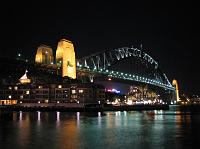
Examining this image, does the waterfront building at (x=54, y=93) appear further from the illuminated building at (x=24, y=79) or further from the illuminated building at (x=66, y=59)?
the illuminated building at (x=66, y=59)

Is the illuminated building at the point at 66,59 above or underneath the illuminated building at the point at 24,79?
above

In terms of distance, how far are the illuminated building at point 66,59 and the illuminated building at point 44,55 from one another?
6.65 metres

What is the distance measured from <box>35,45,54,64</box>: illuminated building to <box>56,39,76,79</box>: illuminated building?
6.65 meters

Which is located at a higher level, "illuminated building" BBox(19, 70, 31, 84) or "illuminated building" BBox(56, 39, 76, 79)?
"illuminated building" BBox(56, 39, 76, 79)

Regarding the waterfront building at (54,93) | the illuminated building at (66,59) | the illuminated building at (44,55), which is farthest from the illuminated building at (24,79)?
the illuminated building at (44,55)

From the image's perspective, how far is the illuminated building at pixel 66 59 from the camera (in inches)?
4594

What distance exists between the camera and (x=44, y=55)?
127 meters

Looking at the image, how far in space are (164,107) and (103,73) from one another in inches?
1039

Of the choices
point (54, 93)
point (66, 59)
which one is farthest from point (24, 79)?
point (54, 93)

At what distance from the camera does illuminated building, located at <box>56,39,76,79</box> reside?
11669 centimetres

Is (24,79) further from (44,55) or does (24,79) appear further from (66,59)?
(44,55)

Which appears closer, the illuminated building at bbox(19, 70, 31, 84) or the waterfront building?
the waterfront building

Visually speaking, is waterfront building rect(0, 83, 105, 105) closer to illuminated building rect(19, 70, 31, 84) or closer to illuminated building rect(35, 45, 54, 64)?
illuminated building rect(19, 70, 31, 84)

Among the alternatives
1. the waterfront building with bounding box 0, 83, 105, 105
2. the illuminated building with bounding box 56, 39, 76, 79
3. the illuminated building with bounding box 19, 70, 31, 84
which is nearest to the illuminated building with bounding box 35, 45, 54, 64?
the illuminated building with bounding box 56, 39, 76, 79
